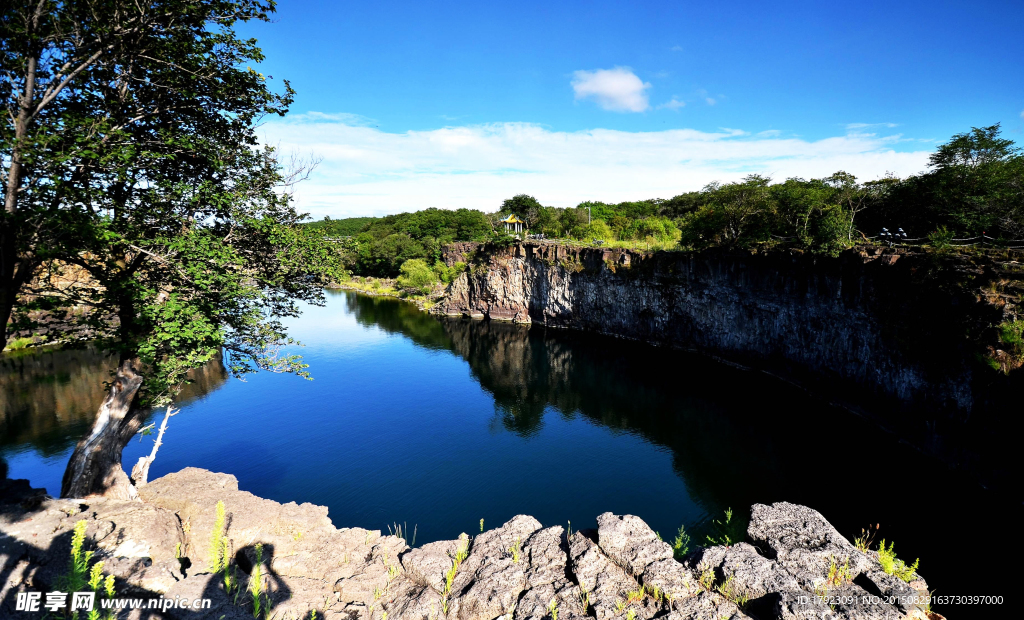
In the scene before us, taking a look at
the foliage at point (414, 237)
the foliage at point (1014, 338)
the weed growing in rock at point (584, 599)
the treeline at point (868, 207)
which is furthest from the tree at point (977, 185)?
the foliage at point (414, 237)

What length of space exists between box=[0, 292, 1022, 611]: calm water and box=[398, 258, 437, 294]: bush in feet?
152

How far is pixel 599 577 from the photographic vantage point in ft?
33.2

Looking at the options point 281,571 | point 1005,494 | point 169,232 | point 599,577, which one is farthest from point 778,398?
point 169,232

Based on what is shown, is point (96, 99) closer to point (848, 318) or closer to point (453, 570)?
point (453, 570)

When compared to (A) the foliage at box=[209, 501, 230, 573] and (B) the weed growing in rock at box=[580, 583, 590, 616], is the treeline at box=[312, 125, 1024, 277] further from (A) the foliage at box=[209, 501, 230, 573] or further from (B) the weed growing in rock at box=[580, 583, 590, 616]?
(B) the weed growing in rock at box=[580, 583, 590, 616]

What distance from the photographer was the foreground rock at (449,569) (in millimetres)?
8359

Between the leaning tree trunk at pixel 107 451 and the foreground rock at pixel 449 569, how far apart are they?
1047mm

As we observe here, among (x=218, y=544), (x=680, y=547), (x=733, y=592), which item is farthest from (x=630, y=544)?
(x=218, y=544)

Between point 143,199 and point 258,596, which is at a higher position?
point 143,199

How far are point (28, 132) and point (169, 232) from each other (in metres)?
3.70

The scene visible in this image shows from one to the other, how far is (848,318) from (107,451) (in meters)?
39.9

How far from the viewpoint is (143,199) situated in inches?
474

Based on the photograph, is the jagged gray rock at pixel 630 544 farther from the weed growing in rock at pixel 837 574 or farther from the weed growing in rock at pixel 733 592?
the weed growing in rock at pixel 837 574

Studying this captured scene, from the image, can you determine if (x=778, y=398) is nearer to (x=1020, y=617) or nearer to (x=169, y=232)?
(x=1020, y=617)
